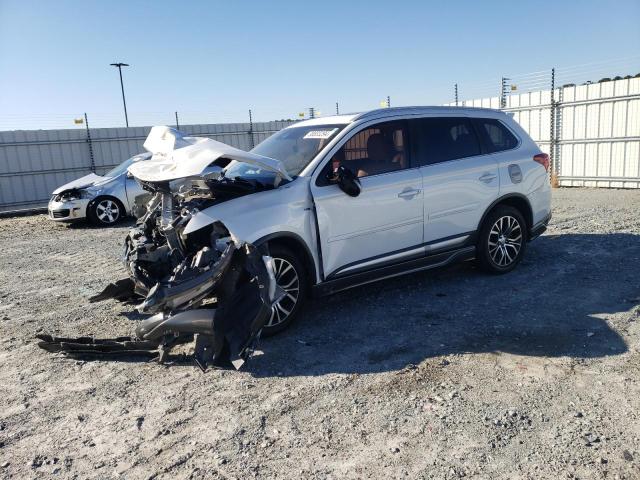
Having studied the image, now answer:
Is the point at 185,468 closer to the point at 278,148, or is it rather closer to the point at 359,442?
the point at 359,442

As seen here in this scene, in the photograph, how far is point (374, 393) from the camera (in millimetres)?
3570

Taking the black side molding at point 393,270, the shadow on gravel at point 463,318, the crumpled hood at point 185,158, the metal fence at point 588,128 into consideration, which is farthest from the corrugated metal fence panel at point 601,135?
the crumpled hood at point 185,158

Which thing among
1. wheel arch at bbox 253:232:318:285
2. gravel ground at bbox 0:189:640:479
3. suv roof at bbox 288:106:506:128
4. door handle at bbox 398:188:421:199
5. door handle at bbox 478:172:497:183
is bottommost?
gravel ground at bbox 0:189:640:479

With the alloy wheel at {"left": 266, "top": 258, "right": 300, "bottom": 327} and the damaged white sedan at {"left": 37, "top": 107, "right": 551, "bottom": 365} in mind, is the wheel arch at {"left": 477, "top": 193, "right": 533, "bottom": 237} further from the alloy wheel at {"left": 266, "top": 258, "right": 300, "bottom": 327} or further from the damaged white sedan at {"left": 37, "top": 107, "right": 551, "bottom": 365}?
the alloy wheel at {"left": 266, "top": 258, "right": 300, "bottom": 327}

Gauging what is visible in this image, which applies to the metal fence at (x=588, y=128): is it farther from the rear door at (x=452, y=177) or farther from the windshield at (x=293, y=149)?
the windshield at (x=293, y=149)

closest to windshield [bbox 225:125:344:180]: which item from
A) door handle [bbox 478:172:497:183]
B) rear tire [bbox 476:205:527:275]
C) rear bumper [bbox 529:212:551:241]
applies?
door handle [bbox 478:172:497:183]

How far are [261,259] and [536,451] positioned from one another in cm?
226

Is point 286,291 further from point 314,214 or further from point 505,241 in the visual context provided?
point 505,241

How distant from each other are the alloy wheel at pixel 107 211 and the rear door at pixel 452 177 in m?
8.75

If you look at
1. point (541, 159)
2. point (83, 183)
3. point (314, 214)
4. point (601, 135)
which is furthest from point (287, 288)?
point (601, 135)

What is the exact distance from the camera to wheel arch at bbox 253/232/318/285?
4.42 m

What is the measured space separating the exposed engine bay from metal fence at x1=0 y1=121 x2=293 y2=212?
44.5 feet


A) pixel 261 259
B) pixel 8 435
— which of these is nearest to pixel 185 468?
pixel 8 435

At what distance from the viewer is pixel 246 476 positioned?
2.78 meters
